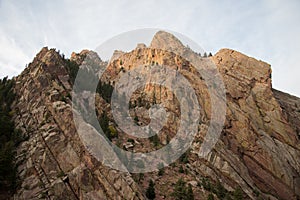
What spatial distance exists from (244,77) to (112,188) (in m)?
55.9

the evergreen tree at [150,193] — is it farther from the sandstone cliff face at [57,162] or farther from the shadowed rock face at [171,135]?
the sandstone cliff face at [57,162]

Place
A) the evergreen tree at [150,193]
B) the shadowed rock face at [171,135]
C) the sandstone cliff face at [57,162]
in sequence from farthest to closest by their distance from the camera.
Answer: the evergreen tree at [150,193], the shadowed rock face at [171,135], the sandstone cliff face at [57,162]

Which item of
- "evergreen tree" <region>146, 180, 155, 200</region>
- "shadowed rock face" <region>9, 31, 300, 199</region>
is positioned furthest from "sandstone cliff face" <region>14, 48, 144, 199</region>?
"evergreen tree" <region>146, 180, 155, 200</region>

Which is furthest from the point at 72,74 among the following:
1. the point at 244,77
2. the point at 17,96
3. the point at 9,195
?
the point at 244,77

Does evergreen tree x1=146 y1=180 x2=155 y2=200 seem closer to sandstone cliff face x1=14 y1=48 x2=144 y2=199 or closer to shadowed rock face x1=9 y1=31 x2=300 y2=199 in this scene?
shadowed rock face x1=9 y1=31 x2=300 y2=199

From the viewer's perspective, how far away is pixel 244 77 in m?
78.6

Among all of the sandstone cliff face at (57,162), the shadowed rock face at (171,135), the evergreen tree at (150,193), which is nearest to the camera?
the sandstone cliff face at (57,162)

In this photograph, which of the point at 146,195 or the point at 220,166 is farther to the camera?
the point at 220,166

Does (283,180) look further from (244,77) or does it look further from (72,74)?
(72,74)

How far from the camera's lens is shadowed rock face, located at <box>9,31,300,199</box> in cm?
3788

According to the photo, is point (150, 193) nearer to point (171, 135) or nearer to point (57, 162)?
point (57, 162)

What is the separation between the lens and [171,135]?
63.7 metres

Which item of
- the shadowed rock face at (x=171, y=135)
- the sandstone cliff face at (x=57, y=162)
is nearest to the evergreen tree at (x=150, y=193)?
the shadowed rock face at (x=171, y=135)

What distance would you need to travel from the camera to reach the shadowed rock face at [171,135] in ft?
124
